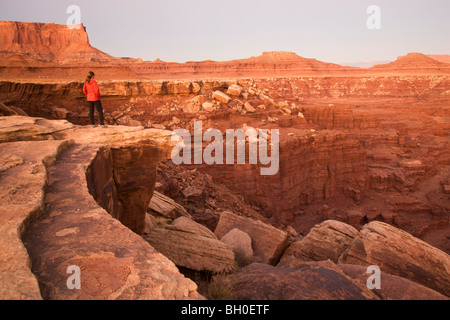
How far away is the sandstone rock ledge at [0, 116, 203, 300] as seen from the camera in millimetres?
1845

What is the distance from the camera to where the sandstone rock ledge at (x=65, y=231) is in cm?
184

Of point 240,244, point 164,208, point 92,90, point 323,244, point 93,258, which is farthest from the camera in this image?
point 92,90

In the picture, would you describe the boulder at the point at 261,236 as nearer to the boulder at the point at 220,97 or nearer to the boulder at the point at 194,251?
the boulder at the point at 194,251

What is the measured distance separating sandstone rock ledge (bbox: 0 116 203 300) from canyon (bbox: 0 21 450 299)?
0.01 metres

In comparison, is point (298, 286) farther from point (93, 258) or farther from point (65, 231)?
point (65, 231)

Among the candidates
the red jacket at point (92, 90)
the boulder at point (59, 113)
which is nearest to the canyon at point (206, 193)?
the boulder at point (59, 113)

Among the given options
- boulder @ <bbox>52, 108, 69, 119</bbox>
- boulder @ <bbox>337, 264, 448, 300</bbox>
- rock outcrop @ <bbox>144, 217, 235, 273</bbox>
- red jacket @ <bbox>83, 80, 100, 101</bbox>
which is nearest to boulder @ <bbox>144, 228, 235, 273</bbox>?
rock outcrop @ <bbox>144, 217, 235, 273</bbox>

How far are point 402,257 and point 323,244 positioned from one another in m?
1.36

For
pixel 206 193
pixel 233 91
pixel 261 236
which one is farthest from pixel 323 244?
pixel 233 91

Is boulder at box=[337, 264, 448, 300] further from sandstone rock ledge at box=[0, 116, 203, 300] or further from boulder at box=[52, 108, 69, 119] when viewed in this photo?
boulder at box=[52, 108, 69, 119]

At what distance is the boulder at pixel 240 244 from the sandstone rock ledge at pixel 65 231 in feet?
6.75

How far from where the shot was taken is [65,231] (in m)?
2.49

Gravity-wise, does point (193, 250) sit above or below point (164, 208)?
above
